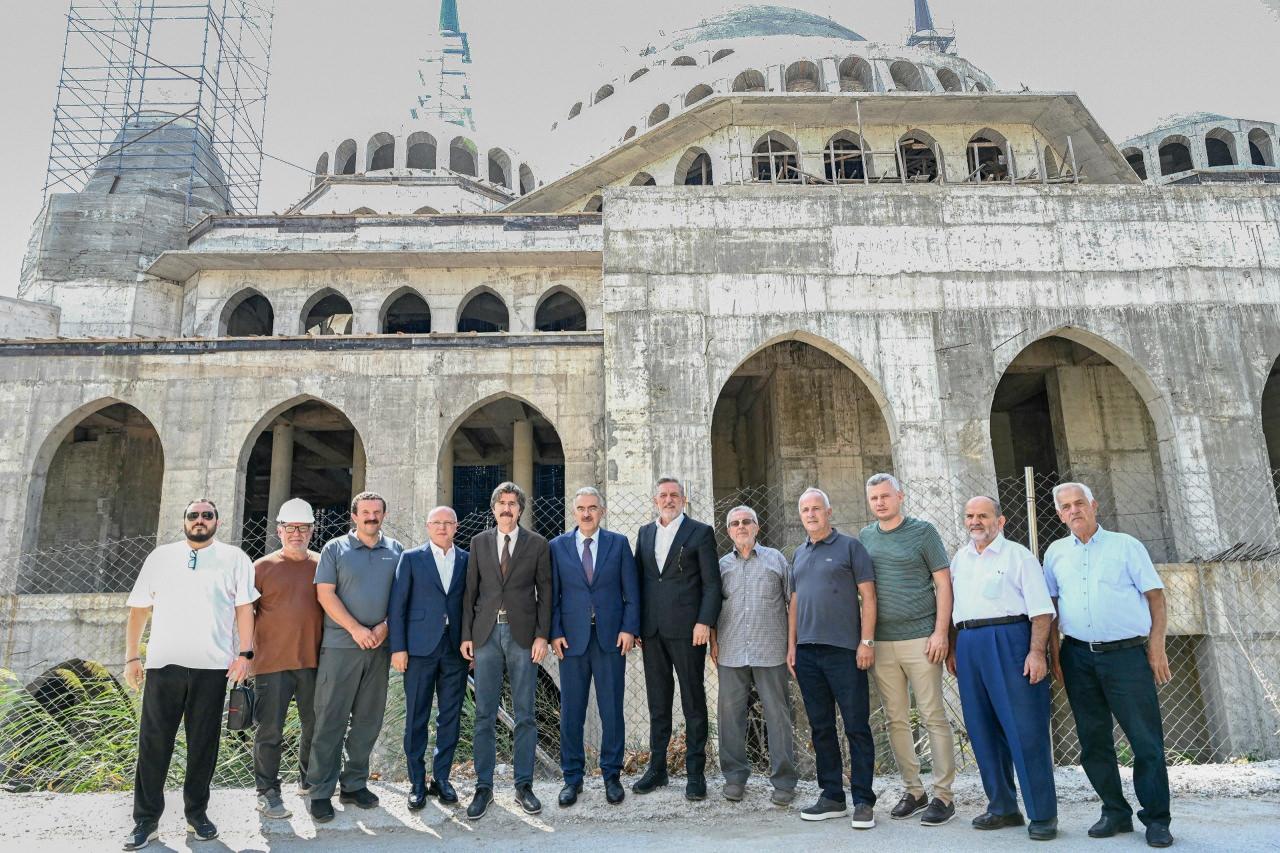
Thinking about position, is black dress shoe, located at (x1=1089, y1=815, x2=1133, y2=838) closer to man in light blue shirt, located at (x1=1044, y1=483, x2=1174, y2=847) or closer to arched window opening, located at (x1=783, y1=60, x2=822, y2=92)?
man in light blue shirt, located at (x1=1044, y1=483, x2=1174, y2=847)

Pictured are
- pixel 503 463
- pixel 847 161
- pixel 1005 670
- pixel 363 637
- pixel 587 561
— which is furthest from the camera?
pixel 847 161

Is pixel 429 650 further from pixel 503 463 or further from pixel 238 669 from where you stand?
pixel 503 463

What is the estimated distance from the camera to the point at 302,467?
23.0 metres

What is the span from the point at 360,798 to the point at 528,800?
1.09 metres

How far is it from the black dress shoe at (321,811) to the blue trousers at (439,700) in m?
0.52

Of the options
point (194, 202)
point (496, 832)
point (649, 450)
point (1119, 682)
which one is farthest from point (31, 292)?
point (1119, 682)

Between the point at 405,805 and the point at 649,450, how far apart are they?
7.67 metres

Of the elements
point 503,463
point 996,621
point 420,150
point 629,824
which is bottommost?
point 629,824

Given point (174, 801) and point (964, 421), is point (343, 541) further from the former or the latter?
point (964, 421)

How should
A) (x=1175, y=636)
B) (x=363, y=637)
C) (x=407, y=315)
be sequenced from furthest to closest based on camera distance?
(x=407, y=315) → (x=1175, y=636) → (x=363, y=637)

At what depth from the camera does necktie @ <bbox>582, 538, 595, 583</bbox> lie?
6270mm

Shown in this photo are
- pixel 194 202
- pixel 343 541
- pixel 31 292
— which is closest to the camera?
pixel 343 541

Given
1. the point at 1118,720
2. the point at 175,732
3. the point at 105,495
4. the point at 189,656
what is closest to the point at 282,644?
the point at 189,656

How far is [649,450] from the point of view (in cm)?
1315
